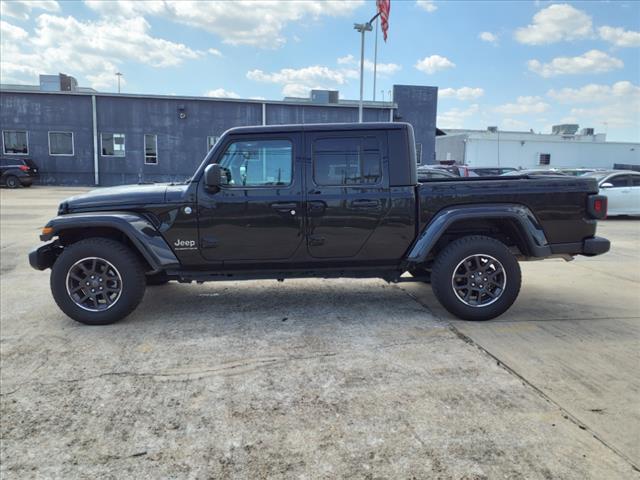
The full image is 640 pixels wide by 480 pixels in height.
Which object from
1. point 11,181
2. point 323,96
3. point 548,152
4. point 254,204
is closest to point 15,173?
point 11,181

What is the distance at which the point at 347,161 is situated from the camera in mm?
4844

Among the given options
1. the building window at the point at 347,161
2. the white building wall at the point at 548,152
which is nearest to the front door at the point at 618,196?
the building window at the point at 347,161

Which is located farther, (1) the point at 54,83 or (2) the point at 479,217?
(1) the point at 54,83

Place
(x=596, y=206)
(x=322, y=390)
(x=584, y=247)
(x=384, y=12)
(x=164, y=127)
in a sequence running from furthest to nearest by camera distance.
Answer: (x=164, y=127) → (x=384, y=12) → (x=584, y=247) → (x=596, y=206) → (x=322, y=390)

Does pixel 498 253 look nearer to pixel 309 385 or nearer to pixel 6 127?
pixel 309 385

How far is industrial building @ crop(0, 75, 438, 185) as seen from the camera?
2964 cm

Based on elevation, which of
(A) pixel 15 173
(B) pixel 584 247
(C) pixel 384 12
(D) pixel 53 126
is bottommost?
(B) pixel 584 247

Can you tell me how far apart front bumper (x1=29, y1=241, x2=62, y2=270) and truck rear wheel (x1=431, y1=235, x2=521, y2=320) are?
3.84m

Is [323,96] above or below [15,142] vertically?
above

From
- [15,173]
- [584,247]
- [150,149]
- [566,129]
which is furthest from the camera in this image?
[566,129]

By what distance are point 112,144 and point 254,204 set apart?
2920cm

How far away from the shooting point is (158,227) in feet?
15.5

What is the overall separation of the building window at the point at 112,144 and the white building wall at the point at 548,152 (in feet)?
91.7

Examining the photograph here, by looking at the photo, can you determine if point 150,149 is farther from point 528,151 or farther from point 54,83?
point 528,151
